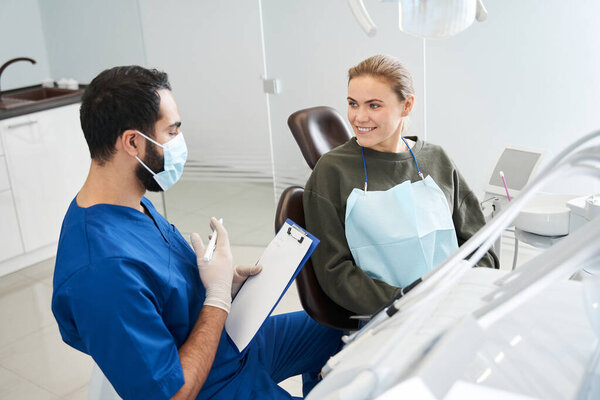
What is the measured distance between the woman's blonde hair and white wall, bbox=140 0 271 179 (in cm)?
162

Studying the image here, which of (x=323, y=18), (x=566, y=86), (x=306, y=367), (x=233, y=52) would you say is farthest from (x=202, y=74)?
(x=306, y=367)

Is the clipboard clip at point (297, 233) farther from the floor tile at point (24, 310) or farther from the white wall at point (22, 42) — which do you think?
the white wall at point (22, 42)

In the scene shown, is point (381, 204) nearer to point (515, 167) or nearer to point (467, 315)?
point (515, 167)

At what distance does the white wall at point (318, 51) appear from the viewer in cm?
291

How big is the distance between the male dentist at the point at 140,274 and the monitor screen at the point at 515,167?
2.85 feet

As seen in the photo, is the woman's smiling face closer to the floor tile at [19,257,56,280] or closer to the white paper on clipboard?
the white paper on clipboard

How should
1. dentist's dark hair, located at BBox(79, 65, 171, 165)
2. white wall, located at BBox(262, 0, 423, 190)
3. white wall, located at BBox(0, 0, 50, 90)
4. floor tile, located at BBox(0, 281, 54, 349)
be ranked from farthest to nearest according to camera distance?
white wall, located at BBox(0, 0, 50, 90), white wall, located at BBox(262, 0, 423, 190), floor tile, located at BBox(0, 281, 54, 349), dentist's dark hair, located at BBox(79, 65, 171, 165)

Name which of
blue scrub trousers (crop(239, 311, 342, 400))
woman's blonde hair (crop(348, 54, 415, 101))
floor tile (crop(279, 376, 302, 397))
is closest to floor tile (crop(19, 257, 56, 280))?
floor tile (crop(279, 376, 302, 397))

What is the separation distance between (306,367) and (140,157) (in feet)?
2.42

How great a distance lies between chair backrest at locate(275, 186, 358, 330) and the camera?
5.21 ft

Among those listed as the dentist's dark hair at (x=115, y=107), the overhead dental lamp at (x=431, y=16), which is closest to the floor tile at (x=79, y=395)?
the dentist's dark hair at (x=115, y=107)

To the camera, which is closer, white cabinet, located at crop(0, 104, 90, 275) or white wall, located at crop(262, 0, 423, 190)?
white wall, located at crop(262, 0, 423, 190)

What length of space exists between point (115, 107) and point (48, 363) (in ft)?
5.24

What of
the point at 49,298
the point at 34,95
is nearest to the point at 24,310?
the point at 49,298
